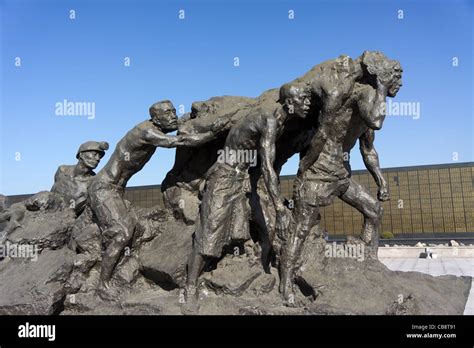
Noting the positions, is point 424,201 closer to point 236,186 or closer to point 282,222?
point 236,186

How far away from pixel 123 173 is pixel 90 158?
3.93ft

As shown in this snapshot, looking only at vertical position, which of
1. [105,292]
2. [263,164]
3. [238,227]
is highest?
[263,164]

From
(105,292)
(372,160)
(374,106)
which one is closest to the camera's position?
(374,106)

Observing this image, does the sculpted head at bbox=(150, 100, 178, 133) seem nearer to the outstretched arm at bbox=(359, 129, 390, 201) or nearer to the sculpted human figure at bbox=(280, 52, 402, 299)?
the sculpted human figure at bbox=(280, 52, 402, 299)

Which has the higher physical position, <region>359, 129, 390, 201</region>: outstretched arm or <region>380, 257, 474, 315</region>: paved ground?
<region>359, 129, 390, 201</region>: outstretched arm

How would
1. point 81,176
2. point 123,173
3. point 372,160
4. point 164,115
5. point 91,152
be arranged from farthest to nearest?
point 81,176
point 91,152
point 372,160
point 123,173
point 164,115

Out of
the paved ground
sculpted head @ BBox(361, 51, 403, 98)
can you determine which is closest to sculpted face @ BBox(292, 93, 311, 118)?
sculpted head @ BBox(361, 51, 403, 98)

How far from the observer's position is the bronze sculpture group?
5648 millimetres

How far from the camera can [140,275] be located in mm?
6387

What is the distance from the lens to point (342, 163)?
20.3 feet

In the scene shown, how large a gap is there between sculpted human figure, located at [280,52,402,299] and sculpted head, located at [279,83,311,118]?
0.98 feet

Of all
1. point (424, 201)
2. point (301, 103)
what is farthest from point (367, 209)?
point (424, 201)

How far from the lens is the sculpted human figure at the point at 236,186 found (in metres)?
5.56
